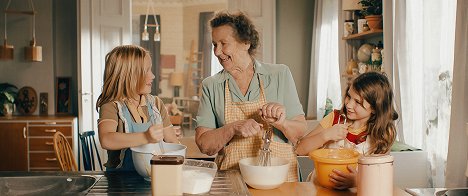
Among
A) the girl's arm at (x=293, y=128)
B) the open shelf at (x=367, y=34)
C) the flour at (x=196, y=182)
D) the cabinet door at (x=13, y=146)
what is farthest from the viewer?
the cabinet door at (x=13, y=146)

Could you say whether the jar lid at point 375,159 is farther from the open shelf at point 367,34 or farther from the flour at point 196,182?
the open shelf at point 367,34

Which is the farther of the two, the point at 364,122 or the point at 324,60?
the point at 324,60

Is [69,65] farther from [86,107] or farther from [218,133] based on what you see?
[218,133]

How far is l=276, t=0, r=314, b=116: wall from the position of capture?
237 inches

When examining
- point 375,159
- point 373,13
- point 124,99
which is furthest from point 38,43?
point 375,159

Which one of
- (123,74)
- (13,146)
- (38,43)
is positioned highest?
(38,43)

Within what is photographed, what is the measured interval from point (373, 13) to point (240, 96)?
197 cm

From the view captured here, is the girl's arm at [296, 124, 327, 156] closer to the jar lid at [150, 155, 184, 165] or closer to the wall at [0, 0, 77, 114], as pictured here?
the jar lid at [150, 155, 184, 165]

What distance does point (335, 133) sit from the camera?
196cm

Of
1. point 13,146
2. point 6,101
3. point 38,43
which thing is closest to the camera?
point 13,146

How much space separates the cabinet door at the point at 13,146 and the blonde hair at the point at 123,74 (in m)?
3.76

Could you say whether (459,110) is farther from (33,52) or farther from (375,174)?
(33,52)

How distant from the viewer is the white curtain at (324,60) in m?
5.02

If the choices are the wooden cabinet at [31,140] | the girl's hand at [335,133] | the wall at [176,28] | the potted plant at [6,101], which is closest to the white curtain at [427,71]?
the girl's hand at [335,133]
